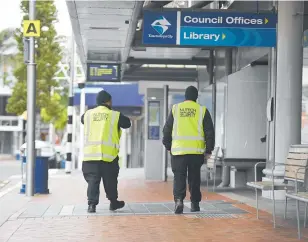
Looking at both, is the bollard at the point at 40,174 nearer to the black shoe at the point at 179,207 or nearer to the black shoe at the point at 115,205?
the black shoe at the point at 115,205

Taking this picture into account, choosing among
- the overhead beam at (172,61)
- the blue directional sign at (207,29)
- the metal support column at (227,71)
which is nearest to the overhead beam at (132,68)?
the overhead beam at (172,61)

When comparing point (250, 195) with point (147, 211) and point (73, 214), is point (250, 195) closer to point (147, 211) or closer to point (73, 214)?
point (147, 211)

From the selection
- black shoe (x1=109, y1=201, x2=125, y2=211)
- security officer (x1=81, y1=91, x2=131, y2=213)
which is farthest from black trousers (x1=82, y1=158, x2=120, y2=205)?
black shoe (x1=109, y1=201, x2=125, y2=211)

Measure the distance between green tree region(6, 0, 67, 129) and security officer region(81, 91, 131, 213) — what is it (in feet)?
92.8

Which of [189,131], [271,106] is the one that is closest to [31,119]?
[271,106]

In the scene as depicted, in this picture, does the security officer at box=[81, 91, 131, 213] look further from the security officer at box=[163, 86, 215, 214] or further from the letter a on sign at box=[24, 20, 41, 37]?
the letter a on sign at box=[24, 20, 41, 37]

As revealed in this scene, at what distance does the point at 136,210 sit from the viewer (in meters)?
11.0

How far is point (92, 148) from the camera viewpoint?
34.5 ft

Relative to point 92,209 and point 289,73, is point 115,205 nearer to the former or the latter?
point 92,209

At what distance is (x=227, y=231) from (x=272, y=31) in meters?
5.25

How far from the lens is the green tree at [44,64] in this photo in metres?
39.7

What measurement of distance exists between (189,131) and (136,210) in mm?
1627

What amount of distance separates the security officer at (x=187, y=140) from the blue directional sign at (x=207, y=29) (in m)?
2.49

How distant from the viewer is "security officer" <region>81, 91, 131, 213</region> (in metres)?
10.5
